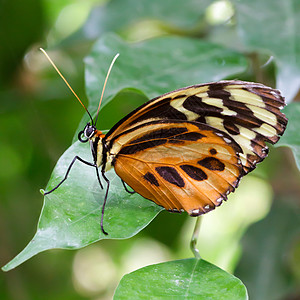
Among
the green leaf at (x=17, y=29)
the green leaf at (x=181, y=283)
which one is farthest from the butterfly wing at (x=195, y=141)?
the green leaf at (x=17, y=29)

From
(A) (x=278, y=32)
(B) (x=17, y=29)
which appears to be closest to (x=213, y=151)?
(A) (x=278, y=32)

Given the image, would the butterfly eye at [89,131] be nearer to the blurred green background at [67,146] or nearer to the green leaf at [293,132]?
the green leaf at [293,132]

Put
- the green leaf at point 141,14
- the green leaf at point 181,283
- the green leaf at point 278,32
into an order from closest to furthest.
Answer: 1. the green leaf at point 181,283
2. the green leaf at point 278,32
3. the green leaf at point 141,14

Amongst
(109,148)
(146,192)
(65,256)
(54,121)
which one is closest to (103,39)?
(109,148)

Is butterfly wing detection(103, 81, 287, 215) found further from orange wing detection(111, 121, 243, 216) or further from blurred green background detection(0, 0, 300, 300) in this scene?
blurred green background detection(0, 0, 300, 300)

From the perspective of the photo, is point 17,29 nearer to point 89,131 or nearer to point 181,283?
point 89,131

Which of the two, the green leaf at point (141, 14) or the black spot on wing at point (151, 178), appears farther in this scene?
the green leaf at point (141, 14)

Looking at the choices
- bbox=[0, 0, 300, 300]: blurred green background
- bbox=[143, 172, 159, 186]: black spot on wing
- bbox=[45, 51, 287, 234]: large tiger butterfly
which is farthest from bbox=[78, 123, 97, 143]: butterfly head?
bbox=[0, 0, 300, 300]: blurred green background

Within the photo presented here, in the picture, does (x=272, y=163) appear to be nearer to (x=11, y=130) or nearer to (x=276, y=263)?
(x=276, y=263)
